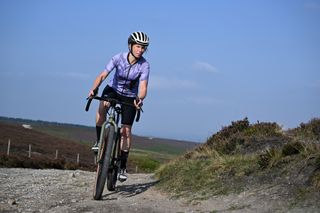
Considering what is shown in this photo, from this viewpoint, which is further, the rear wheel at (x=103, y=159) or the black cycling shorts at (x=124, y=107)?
the black cycling shorts at (x=124, y=107)

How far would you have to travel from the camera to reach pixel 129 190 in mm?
9320

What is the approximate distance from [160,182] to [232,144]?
3004 millimetres

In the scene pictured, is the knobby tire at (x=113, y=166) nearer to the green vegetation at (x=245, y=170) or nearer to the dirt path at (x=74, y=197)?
the dirt path at (x=74, y=197)

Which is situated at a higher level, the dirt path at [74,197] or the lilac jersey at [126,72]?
the lilac jersey at [126,72]

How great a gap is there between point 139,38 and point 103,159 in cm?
208

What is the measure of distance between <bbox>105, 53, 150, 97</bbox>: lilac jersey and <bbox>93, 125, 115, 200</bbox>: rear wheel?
82cm

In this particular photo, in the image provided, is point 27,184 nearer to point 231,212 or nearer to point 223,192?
point 223,192

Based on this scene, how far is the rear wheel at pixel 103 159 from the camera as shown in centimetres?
796

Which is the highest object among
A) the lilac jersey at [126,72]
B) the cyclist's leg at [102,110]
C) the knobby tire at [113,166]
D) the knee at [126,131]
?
the lilac jersey at [126,72]

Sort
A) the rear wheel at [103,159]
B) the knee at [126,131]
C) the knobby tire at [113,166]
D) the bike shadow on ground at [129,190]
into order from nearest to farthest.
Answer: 1. the rear wheel at [103,159]
2. the knobby tire at [113,166]
3. the knee at [126,131]
4. the bike shadow on ground at [129,190]

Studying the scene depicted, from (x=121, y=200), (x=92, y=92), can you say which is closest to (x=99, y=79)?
(x=92, y=92)

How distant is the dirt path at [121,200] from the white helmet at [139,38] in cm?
262

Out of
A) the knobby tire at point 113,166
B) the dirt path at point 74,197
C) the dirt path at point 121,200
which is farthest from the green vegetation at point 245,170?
the knobby tire at point 113,166

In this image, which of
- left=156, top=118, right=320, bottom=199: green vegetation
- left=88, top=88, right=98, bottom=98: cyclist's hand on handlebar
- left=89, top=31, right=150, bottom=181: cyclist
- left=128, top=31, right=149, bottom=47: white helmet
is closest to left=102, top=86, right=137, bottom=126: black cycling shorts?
left=89, top=31, right=150, bottom=181: cyclist
